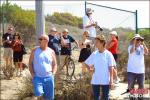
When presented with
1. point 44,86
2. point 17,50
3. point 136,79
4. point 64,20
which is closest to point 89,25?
point 17,50

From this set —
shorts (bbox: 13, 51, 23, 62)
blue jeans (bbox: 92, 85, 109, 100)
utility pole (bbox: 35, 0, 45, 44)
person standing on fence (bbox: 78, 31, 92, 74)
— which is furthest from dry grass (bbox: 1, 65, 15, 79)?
blue jeans (bbox: 92, 85, 109, 100)

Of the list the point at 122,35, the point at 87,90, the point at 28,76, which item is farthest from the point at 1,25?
the point at 87,90

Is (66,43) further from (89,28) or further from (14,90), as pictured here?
(14,90)

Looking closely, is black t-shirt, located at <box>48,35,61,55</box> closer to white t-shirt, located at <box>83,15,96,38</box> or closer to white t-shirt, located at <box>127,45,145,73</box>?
white t-shirt, located at <box>83,15,96,38</box>

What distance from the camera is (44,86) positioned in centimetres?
1091

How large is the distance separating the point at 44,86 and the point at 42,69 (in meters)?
0.37

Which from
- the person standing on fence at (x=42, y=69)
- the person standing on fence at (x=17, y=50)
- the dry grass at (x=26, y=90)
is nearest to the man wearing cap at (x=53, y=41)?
the dry grass at (x=26, y=90)

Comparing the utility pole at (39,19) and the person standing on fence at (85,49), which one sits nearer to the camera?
the utility pole at (39,19)

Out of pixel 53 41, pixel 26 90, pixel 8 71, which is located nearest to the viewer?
pixel 26 90

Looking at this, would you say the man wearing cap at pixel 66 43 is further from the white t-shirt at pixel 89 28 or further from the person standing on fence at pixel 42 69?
the person standing on fence at pixel 42 69

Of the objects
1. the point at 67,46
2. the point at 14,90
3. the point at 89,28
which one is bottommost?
the point at 14,90

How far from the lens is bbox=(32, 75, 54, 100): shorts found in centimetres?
1075

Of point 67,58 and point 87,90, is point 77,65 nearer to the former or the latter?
point 67,58

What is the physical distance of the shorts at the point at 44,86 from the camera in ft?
35.3
